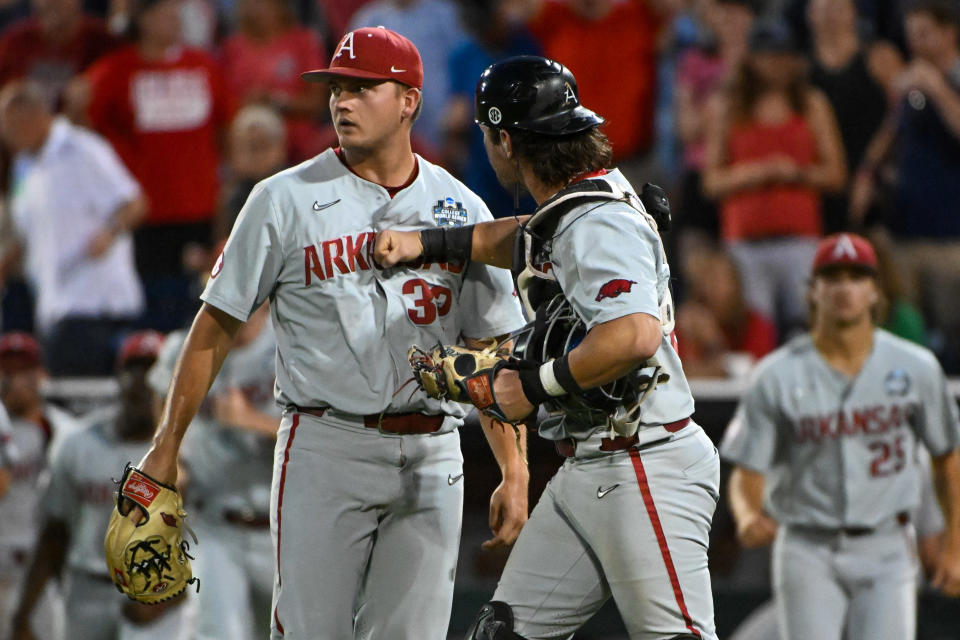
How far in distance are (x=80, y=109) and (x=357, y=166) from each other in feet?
18.8

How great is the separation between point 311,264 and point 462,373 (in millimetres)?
580

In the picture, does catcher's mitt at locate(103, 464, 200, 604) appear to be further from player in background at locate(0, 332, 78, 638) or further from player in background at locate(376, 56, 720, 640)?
player in background at locate(0, 332, 78, 638)

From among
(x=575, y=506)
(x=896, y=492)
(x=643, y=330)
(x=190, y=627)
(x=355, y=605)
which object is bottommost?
(x=190, y=627)

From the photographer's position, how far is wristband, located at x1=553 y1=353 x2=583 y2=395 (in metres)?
3.57

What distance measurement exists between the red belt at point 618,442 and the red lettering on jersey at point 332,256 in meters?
0.80

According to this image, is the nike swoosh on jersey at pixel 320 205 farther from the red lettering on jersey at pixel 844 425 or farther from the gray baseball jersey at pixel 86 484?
the gray baseball jersey at pixel 86 484

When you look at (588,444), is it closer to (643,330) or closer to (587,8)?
(643,330)

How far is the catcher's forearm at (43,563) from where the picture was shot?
710 centimetres

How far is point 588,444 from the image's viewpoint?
383 cm

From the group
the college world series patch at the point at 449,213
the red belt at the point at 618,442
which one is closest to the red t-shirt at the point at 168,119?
the college world series patch at the point at 449,213

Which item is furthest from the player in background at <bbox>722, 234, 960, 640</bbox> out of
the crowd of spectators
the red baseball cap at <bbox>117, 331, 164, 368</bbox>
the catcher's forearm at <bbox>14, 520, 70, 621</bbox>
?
the catcher's forearm at <bbox>14, 520, 70, 621</bbox>

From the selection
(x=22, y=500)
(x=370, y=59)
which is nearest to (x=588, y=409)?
(x=370, y=59)

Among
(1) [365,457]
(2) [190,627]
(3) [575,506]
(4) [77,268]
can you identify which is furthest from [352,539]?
(4) [77,268]

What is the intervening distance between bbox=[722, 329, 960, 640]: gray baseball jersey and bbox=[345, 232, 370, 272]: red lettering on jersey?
2.44m
